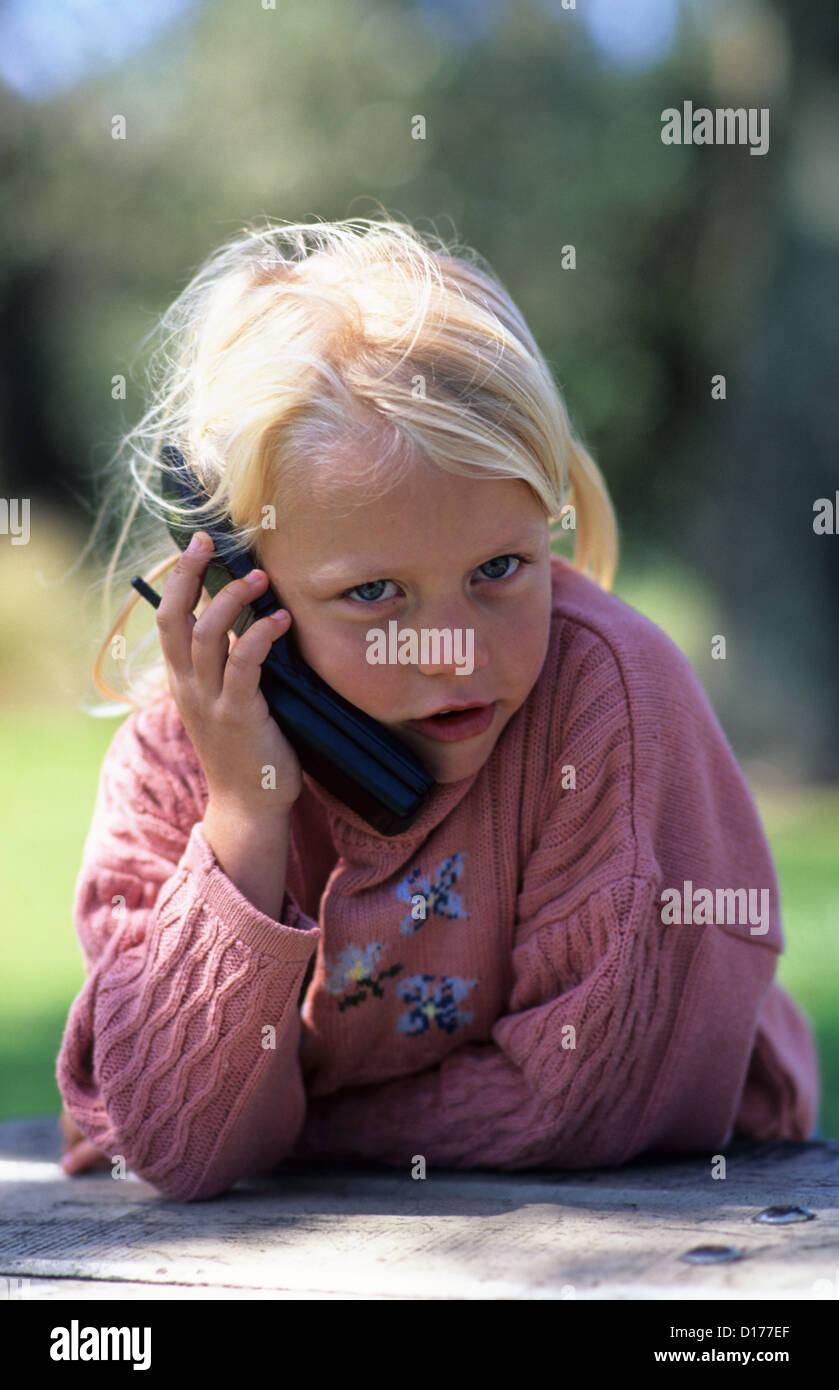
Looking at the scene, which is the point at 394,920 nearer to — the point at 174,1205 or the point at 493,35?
the point at 174,1205

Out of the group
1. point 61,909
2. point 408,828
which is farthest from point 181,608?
point 61,909

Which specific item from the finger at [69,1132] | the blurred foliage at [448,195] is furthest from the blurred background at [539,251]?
the finger at [69,1132]

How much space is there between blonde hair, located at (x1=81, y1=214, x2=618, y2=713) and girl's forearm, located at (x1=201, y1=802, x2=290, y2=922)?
1.38 ft

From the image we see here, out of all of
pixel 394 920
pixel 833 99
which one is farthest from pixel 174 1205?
pixel 833 99

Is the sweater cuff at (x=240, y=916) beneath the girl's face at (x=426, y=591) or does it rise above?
beneath

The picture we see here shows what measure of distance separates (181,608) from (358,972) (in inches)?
28.0

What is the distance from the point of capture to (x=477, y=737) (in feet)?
7.57

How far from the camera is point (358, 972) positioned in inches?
98.3

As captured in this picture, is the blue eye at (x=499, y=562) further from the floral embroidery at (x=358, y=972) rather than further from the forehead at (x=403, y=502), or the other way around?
the floral embroidery at (x=358, y=972)

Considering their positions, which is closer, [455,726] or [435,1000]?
[455,726]

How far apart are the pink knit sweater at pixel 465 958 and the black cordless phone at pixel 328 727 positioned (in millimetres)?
130

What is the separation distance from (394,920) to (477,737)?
1.26ft

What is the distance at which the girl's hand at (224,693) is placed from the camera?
7.50ft

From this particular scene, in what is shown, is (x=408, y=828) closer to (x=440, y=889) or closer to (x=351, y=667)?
(x=440, y=889)
